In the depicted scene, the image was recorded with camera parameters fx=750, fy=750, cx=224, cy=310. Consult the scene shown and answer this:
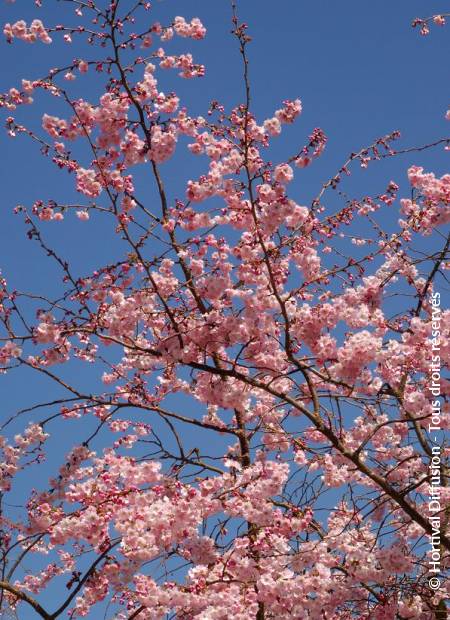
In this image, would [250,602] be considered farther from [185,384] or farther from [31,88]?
[31,88]

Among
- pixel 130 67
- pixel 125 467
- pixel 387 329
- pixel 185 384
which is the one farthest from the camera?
pixel 185 384

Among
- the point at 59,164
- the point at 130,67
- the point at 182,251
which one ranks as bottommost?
the point at 182,251

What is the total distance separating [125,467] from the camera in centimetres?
691

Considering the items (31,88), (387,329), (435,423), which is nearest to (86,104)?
(31,88)

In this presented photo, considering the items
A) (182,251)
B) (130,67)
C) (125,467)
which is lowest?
(125,467)

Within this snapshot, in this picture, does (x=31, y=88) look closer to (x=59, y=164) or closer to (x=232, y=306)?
(x=59, y=164)

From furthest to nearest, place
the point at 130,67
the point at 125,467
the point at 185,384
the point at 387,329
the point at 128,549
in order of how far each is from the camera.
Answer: the point at 185,384
the point at 387,329
the point at 130,67
the point at 125,467
the point at 128,549

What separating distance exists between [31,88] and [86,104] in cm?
58

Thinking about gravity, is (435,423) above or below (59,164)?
below

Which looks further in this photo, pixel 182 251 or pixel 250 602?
pixel 182 251

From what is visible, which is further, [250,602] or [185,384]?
[185,384]

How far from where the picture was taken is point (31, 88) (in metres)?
7.69

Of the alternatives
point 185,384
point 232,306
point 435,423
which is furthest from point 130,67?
point 435,423

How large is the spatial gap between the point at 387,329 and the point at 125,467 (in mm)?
3372
